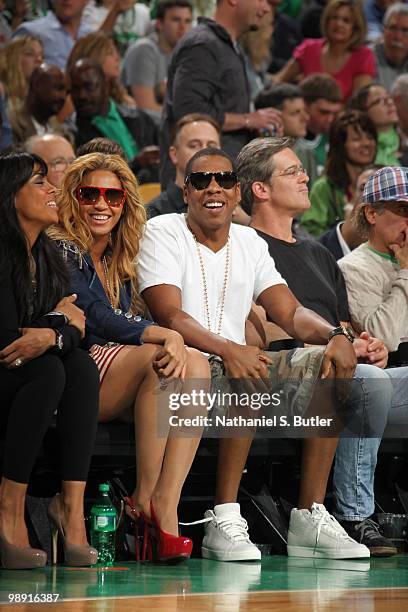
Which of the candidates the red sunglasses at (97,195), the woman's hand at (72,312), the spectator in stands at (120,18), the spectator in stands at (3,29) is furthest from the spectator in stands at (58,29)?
the woman's hand at (72,312)

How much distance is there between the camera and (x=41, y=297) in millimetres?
4375

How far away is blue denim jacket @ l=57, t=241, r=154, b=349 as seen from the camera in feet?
14.9

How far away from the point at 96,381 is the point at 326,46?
6288 mm

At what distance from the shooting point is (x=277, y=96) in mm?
7938

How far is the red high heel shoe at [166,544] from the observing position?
4.33 meters

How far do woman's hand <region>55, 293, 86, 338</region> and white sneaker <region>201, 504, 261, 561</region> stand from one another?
85 centimetres

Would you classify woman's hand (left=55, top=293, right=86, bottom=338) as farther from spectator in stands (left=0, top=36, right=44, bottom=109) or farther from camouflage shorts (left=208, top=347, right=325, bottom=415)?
spectator in stands (left=0, top=36, right=44, bottom=109)

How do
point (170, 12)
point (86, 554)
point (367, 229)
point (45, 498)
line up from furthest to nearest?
point (170, 12), point (367, 229), point (45, 498), point (86, 554)

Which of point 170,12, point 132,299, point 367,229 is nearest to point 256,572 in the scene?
point 132,299

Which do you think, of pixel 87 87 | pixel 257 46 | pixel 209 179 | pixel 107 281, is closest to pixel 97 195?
pixel 107 281

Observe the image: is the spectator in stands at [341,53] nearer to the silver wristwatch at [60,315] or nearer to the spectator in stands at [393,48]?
the spectator in stands at [393,48]

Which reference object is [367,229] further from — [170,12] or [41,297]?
[170,12]

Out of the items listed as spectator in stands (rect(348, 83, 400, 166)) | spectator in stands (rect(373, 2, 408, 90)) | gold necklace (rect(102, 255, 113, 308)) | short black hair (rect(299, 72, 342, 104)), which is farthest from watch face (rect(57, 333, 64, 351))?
spectator in stands (rect(373, 2, 408, 90))

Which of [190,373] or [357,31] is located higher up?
[357,31]
